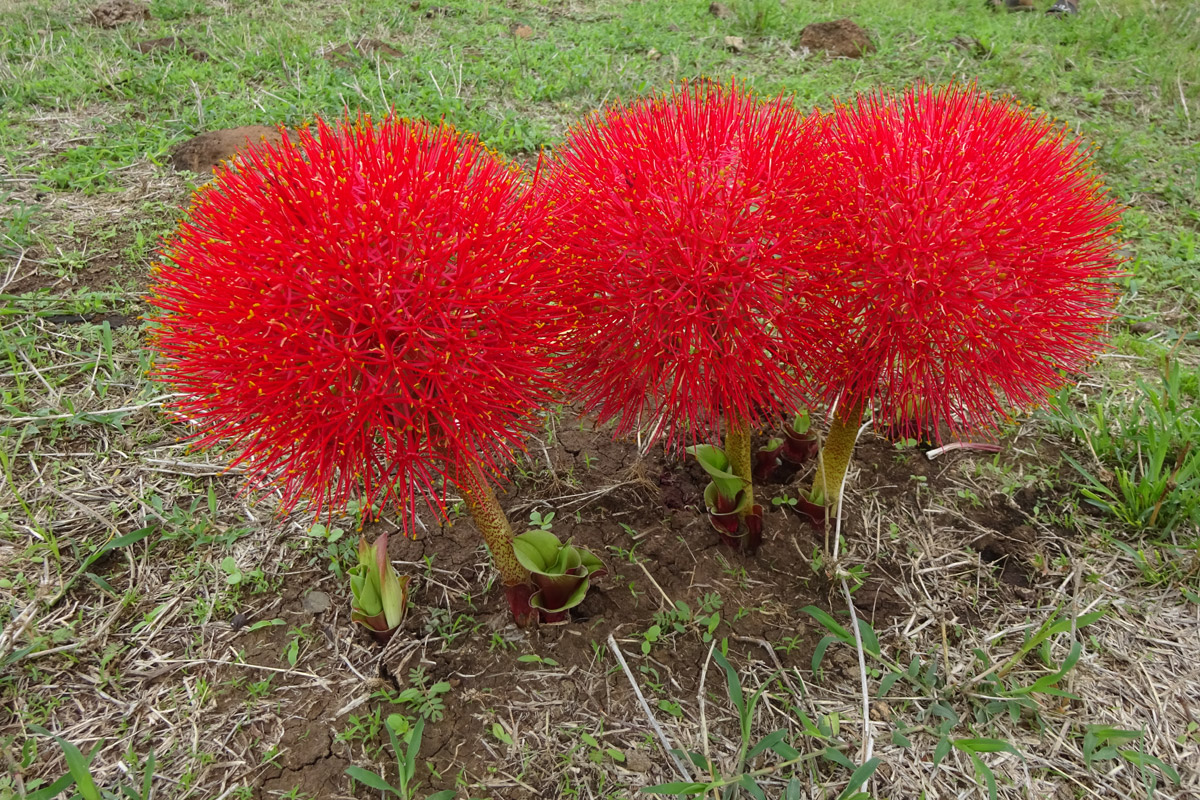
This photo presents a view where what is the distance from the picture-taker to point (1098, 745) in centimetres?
168

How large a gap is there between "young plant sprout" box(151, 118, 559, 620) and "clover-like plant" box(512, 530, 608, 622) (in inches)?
15.9

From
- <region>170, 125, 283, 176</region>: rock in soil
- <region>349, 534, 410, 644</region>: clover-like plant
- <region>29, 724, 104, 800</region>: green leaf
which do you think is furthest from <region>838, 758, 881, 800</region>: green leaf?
<region>170, 125, 283, 176</region>: rock in soil

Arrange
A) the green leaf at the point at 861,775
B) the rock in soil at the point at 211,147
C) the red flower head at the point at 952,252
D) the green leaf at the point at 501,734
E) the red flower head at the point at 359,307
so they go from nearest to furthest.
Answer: the red flower head at the point at 359,307 → the red flower head at the point at 952,252 → the green leaf at the point at 861,775 → the green leaf at the point at 501,734 → the rock in soil at the point at 211,147

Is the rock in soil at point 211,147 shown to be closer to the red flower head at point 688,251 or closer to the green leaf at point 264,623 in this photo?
the green leaf at point 264,623

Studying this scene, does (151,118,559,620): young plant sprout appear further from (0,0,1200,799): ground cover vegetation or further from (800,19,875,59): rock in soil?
(800,19,875,59): rock in soil

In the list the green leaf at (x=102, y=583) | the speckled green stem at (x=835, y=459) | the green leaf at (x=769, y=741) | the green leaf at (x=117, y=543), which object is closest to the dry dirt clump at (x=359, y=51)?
the green leaf at (x=117, y=543)

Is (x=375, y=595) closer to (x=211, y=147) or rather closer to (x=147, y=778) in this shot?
(x=147, y=778)

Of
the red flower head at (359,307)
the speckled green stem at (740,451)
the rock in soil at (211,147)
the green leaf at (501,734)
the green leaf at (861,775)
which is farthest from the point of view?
the rock in soil at (211,147)

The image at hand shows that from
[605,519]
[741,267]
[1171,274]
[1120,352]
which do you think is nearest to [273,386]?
[741,267]

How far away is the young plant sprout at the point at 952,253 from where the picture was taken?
132cm

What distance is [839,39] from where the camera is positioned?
5000mm

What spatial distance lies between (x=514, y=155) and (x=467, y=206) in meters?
2.66

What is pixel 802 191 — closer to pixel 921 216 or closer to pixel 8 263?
pixel 921 216

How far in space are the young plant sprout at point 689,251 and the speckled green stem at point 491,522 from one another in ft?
1.25
